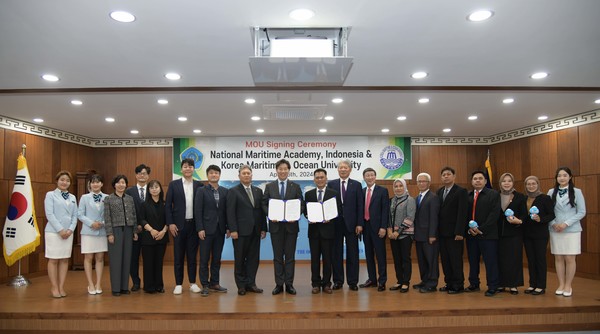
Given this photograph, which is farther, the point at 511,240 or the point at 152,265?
the point at 152,265

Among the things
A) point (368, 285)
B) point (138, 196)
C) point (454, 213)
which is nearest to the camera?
point (454, 213)

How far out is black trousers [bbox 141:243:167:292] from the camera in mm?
5418

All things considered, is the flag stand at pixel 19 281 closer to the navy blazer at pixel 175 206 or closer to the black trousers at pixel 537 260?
the navy blazer at pixel 175 206

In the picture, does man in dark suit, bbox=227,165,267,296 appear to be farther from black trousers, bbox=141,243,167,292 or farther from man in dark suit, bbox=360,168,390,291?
man in dark suit, bbox=360,168,390,291

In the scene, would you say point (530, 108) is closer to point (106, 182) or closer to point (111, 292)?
point (111, 292)

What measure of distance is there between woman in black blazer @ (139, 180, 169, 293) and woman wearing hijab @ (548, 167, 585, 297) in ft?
14.6

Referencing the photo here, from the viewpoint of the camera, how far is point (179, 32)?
12.5 ft

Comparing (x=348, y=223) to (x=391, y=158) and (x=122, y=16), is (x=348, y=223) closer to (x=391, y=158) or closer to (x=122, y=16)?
(x=122, y=16)

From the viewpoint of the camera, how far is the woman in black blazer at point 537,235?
5.13m

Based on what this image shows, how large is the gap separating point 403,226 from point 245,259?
188 cm

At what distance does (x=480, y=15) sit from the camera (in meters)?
3.49

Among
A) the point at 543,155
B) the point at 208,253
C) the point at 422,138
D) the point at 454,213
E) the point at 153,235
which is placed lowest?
the point at 208,253

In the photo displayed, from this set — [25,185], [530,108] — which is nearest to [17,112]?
[25,185]

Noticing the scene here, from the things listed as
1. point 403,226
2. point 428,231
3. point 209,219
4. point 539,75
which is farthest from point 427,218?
point 209,219
